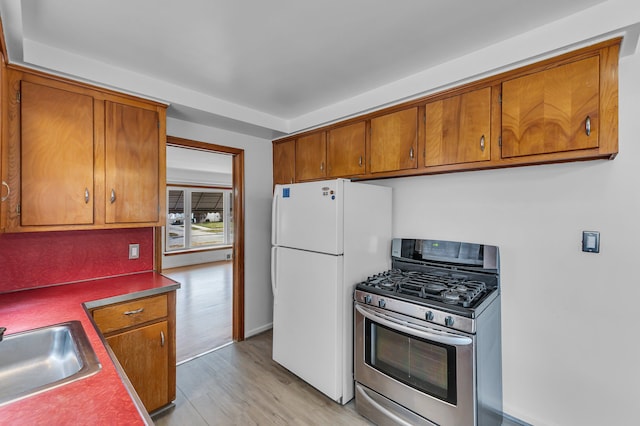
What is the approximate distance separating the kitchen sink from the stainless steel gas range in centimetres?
156

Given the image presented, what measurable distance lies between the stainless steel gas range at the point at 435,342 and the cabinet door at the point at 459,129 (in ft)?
2.22

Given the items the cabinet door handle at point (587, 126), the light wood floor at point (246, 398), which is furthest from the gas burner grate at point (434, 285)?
the cabinet door handle at point (587, 126)

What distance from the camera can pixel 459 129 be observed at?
200 cm

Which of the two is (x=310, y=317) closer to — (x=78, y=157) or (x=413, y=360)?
(x=413, y=360)

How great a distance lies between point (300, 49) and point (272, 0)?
1.46 feet

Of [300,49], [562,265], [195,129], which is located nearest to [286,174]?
[195,129]

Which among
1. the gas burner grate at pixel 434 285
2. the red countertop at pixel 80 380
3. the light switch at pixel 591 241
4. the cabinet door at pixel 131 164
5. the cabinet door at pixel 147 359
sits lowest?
the cabinet door at pixel 147 359

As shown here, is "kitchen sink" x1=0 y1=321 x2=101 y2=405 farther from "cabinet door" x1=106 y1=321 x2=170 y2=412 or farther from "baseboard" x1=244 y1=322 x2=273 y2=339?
"baseboard" x1=244 y1=322 x2=273 y2=339

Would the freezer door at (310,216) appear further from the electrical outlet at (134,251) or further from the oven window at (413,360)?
the electrical outlet at (134,251)

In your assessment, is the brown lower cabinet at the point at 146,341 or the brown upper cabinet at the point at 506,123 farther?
the brown lower cabinet at the point at 146,341

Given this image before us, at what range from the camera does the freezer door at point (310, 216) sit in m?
2.23

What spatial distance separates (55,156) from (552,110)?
2939 millimetres

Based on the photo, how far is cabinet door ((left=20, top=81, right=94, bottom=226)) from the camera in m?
1.79

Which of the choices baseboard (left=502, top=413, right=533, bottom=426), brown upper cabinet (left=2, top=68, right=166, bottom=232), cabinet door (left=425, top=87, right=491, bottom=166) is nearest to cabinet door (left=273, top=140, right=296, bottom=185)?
brown upper cabinet (left=2, top=68, right=166, bottom=232)
